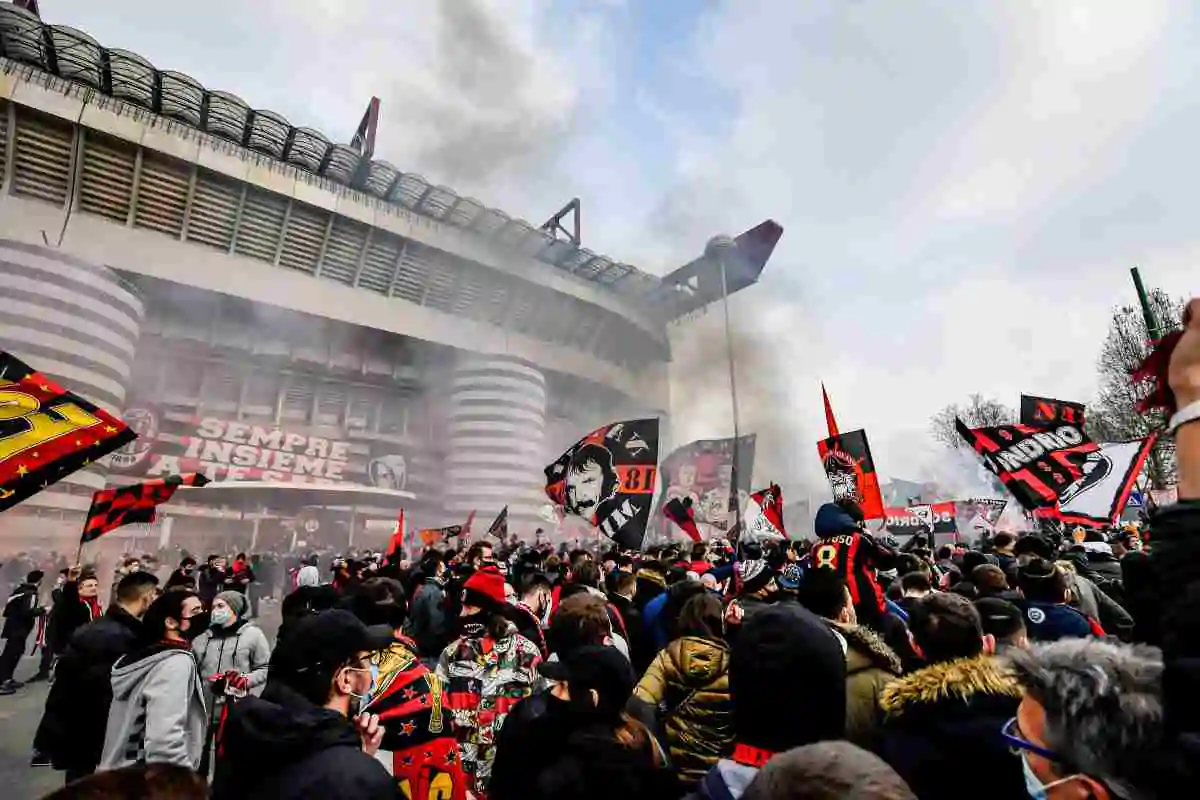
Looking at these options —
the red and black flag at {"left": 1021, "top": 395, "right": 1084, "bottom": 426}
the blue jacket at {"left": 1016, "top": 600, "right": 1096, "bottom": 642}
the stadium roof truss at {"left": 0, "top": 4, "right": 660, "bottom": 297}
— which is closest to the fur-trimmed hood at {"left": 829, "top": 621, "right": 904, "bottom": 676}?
the blue jacket at {"left": 1016, "top": 600, "right": 1096, "bottom": 642}

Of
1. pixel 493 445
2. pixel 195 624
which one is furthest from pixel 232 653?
pixel 493 445

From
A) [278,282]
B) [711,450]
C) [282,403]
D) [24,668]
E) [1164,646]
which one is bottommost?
[24,668]

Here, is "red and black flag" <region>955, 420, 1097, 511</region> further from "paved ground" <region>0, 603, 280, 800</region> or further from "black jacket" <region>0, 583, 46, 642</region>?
"black jacket" <region>0, 583, 46, 642</region>

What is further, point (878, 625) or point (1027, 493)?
point (1027, 493)

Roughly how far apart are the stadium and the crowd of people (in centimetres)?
2427

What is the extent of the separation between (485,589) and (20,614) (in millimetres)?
8762

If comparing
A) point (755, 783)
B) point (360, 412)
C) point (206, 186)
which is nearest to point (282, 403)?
point (360, 412)

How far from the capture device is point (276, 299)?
29.6m

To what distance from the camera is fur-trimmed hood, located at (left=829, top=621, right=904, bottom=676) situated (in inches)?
101

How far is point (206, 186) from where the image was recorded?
27172mm

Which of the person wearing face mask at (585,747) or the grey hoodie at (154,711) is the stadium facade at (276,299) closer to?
the grey hoodie at (154,711)

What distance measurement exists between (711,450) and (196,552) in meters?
22.2

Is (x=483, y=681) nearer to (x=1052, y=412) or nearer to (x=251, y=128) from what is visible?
(x=1052, y=412)

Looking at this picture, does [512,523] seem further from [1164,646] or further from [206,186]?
[1164,646]
